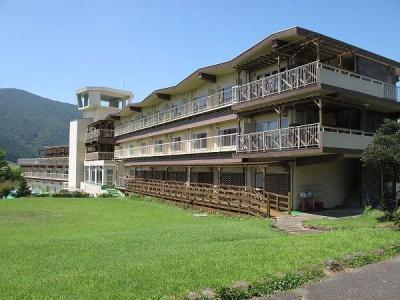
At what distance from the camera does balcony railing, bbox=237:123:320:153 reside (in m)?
20.4

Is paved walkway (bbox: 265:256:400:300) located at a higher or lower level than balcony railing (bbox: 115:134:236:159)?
lower

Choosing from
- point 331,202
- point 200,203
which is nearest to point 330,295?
point 331,202

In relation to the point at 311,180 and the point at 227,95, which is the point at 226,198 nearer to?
the point at 311,180

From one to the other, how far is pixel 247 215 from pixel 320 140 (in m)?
Result: 5.71

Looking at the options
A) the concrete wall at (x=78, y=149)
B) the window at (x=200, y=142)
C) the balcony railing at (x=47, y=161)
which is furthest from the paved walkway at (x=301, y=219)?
the balcony railing at (x=47, y=161)

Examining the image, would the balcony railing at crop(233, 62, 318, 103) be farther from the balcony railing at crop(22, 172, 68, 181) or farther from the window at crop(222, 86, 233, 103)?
the balcony railing at crop(22, 172, 68, 181)

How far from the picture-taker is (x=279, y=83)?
22359 mm

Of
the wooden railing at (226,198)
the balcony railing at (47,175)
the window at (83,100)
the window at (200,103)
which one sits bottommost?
the wooden railing at (226,198)

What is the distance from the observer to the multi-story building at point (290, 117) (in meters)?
20.9

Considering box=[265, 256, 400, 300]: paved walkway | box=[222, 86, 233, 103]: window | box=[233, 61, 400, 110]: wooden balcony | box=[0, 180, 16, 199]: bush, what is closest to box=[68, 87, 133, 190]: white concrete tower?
box=[0, 180, 16, 199]: bush

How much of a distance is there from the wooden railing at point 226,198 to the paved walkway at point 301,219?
1370mm

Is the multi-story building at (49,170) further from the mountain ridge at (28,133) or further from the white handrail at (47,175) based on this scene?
the mountain ridge at (28,133)

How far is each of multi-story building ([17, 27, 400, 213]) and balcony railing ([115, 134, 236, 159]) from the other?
101 mm

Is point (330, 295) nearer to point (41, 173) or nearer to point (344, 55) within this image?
point (344, 55)
